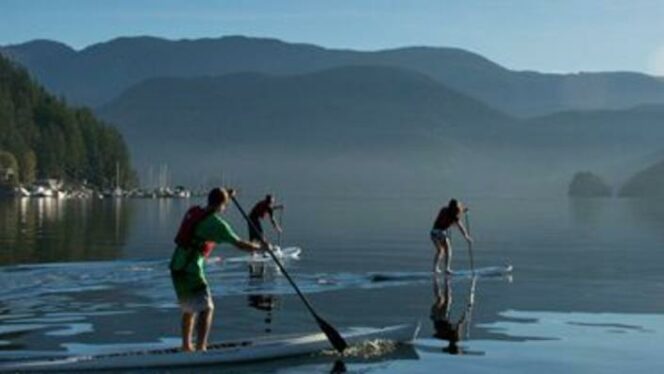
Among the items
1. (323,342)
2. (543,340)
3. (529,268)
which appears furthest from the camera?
(529,268)

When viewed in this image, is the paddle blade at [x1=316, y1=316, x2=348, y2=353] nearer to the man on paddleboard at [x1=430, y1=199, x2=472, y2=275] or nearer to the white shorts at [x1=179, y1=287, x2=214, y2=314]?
the white shorts at [x1=179, y1=287, x2=214, y2=314]

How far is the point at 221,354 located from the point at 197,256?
5.47ft

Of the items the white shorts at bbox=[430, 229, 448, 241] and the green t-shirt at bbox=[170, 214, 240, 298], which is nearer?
the green t-shirt at bbox=[170, 214, 240, 298]

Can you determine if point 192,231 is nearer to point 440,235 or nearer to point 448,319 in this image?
point 448,319

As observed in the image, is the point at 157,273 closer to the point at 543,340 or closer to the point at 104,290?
the point at 104,290

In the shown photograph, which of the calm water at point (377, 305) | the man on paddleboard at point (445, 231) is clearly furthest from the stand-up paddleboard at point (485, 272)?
the calm water at point (377, 305)

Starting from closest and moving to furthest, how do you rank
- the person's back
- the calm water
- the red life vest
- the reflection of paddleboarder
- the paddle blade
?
the red life vest < the paddle blade < the calm water < the reflection of paddleboarder < the person's back

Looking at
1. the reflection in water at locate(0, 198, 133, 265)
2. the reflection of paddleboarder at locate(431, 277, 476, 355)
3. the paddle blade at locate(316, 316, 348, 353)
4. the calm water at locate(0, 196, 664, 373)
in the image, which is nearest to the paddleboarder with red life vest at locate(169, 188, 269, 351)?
the calm water at locate(0, 196, 664, 373)

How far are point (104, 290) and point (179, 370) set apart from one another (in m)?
12.8

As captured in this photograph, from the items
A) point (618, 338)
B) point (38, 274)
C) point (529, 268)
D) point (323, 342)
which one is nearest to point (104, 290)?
point (38, 274)

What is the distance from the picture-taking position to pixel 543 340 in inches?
866

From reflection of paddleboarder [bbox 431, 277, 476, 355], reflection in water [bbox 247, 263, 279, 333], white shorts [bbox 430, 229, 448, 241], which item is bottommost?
reflection of paddleboarder [bbox 431, 277, 476, 355]

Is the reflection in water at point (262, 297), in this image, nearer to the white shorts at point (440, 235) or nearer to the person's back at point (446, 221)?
the white shorts at point (440, 235)

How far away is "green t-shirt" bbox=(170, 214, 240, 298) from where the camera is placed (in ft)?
59.9
